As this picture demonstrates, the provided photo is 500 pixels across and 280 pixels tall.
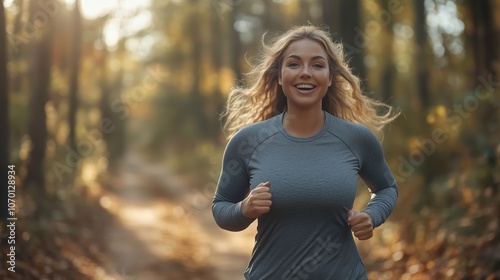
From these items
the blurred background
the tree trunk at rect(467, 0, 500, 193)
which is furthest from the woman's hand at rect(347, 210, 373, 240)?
the tree trunk at rect(467, 0, 500, 193)

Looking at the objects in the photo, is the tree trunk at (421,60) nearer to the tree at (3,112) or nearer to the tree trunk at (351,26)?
the tree trunk at (351,26)

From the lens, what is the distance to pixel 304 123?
341 cm

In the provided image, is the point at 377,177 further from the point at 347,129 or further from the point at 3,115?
the point at 3,115

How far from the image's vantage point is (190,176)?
32312 millimetres

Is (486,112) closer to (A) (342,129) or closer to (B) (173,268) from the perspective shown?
(B) (173,268)

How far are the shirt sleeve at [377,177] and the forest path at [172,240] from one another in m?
7.98

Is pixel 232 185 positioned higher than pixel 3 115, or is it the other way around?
pixel 3 115

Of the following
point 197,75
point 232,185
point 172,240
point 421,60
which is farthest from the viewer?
point 197,75

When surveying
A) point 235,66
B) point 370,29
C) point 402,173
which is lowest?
point 402,173

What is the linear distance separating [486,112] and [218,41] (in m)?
27.2

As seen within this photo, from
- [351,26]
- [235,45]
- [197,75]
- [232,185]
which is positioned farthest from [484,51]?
[197,75]

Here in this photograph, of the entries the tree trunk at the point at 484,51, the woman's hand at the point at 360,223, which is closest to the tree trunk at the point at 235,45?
the tree trunk at the point at 484,51

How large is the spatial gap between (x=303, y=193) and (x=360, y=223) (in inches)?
11.3

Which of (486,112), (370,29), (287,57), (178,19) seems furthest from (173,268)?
(178,19)
